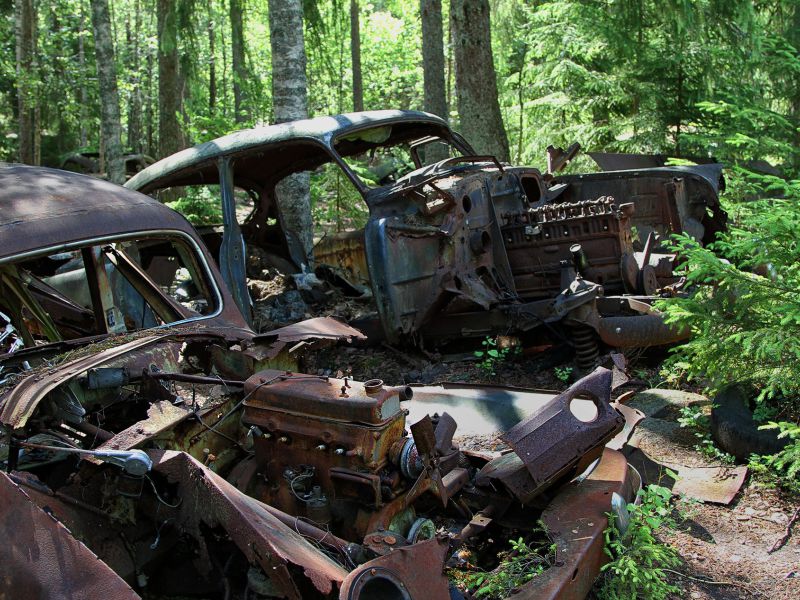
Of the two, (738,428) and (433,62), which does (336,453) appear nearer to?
(738,428)

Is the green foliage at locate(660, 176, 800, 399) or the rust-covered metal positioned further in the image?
the green foliage at locate(660, 176, 800, 399)

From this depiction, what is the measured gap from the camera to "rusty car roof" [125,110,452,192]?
6840 mm

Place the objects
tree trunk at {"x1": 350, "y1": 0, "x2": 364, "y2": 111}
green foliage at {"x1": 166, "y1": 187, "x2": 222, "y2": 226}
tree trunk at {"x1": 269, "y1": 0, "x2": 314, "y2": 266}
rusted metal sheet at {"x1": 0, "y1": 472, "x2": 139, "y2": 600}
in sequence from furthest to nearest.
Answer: tree trunk at {"x1": 350, "y1": 0, "x2": 364, "y2": 111}, green foliage at {"x1": 166, "y1": 187, "x2": 222, "y2": 226}, tree trunk at {"x1": 269, "y1": 0, "x2": 314, "y2": 266}, rusted metal sheet at {"x1": 0, "y1": 472, "x2": 139, "y2": 600}

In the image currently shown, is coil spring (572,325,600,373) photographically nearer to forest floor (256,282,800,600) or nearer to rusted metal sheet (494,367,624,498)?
forest floor (256,282,800,600)

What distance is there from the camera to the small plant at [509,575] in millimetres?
2805

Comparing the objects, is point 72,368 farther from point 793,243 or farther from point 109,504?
point 793,243

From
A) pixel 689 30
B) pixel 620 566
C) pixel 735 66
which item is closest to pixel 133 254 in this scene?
pixel 620 566

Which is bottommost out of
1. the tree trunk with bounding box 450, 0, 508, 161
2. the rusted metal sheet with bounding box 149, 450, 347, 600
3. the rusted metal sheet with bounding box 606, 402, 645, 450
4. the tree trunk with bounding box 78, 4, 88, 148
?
the rusted metal sheet with bounding box 606, 402, 645, 450

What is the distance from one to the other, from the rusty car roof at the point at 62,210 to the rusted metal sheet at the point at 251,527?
1.43 meters

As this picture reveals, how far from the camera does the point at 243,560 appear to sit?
97.4 inches

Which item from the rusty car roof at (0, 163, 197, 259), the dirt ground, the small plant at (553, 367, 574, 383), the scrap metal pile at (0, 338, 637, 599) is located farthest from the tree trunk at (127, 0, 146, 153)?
the scrap metal pile at (0, 338, 637, 599)

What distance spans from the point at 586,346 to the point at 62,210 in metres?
4.15

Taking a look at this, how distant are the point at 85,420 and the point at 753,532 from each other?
10.8 ft

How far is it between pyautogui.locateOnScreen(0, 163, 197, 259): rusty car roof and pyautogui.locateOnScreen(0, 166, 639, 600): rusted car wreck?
10 millimetres
